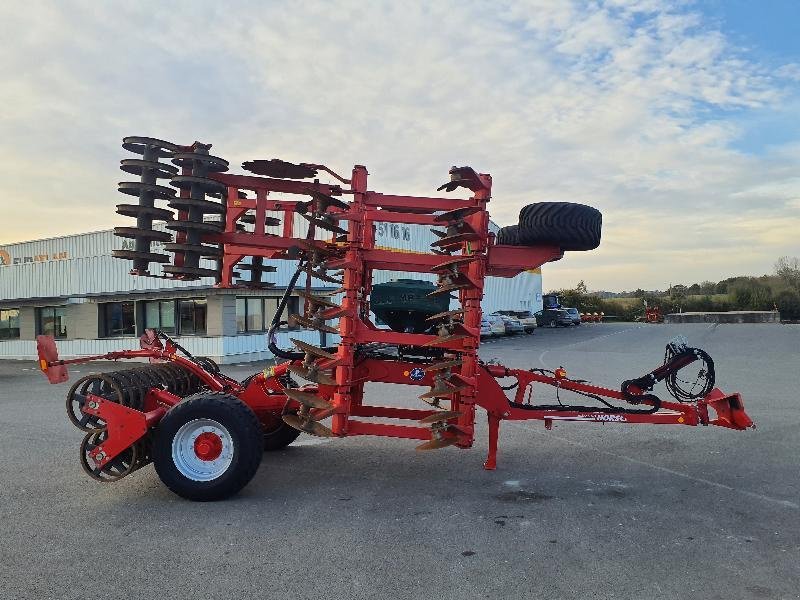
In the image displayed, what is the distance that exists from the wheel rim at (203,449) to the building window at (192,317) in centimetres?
1651

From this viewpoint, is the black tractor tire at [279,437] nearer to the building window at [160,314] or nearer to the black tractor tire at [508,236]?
the black tractor tire at [508,236]

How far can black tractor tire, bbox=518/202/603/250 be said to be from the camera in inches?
228

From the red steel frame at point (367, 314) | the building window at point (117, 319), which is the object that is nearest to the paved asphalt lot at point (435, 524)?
the red steel frame at point (367, 314)

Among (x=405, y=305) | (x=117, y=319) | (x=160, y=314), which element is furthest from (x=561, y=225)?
(x=117, y=319)

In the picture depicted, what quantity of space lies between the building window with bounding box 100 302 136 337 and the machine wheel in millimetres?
19461

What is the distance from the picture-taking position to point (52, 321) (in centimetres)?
2638

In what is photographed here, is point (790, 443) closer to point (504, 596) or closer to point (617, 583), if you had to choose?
point (617, 583)

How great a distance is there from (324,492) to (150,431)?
1583 millimetres

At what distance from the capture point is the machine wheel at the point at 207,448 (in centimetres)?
547

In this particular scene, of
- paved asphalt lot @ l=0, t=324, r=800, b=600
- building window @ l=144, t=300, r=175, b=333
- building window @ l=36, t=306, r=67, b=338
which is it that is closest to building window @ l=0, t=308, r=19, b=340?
building window @ l=36, t=306, r=67, b=338

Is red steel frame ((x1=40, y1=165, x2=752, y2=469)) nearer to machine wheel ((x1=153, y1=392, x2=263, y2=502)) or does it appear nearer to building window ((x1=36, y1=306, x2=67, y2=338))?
machine wheel ((x1=153, y1=392, x2=263, y2=502))

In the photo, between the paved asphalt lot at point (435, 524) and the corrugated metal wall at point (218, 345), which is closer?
the paved asphalt lot at point (435, 524)

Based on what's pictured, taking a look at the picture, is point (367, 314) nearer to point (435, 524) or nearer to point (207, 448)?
point (207, 448)

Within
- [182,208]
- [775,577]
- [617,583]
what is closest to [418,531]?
[617,583]
